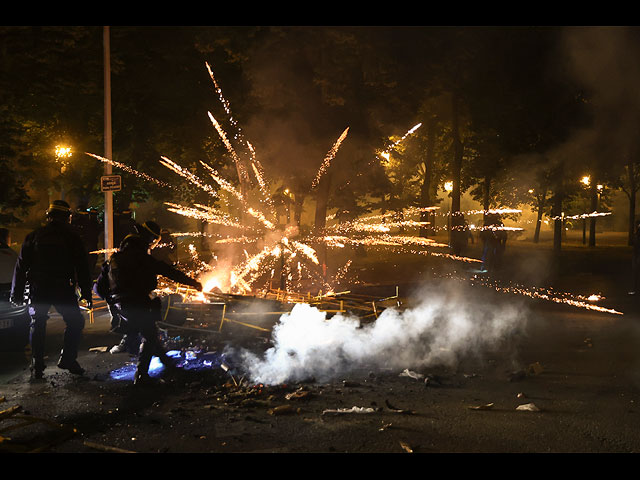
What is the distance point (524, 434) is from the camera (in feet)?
14.5

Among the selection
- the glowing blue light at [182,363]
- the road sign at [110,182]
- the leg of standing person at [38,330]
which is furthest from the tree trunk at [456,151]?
the leg of standing person at [38,330]

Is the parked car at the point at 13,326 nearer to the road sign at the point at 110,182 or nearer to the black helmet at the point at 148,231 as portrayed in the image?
the black helmet at the point at 148,231

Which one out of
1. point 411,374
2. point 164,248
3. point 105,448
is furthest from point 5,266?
point 411,374

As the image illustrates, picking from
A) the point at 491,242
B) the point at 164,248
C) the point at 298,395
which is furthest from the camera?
the point at 491,242

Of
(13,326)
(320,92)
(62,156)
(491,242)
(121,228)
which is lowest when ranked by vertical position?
(13,326)

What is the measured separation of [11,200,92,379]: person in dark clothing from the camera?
6.19 meters

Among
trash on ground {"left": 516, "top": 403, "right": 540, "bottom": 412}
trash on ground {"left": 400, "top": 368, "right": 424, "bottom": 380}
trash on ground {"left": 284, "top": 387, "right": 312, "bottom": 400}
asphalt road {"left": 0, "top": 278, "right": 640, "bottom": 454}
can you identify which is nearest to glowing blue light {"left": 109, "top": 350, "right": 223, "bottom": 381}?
asphalt road {"left": 0, "top": 278, "right": 640, "bottom": 454}

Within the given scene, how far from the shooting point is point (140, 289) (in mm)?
6102

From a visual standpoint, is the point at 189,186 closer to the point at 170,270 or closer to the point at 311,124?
the point at 311,124

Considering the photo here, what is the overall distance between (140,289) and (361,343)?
2795mm

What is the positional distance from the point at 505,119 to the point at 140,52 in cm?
1042

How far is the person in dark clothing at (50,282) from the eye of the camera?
6188mm

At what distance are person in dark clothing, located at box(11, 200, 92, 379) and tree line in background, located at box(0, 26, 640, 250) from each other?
22.3 ft

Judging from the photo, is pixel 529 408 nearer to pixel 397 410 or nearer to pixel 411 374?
pixel 397 410
